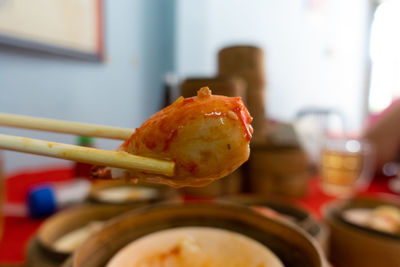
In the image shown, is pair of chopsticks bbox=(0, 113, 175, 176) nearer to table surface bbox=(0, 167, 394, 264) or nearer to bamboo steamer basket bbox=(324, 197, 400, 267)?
table surface bbox=(0, 167, 394, 264)

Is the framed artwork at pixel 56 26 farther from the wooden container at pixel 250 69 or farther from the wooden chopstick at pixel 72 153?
the wooden chopstick at pixel 72 153

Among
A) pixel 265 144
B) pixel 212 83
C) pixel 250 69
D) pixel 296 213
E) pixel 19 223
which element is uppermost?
pixel 250 69

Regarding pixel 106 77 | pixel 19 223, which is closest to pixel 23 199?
pixel 19 223

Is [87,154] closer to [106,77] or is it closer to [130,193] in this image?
[130,193]

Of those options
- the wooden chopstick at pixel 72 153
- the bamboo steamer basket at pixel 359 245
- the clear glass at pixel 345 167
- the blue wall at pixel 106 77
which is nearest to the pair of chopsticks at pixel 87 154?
the wooden chopstick at pixel 72 153

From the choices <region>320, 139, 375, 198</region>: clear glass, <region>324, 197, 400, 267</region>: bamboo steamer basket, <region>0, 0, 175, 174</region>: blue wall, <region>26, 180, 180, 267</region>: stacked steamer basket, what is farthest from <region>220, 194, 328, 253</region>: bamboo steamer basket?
<region>0, 0, 175, 174</region>: blue wall

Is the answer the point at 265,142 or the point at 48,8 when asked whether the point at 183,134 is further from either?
the point at 48,8

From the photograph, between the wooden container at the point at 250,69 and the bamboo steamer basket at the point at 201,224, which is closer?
the bamboo steamer basket at the point at 201,224
